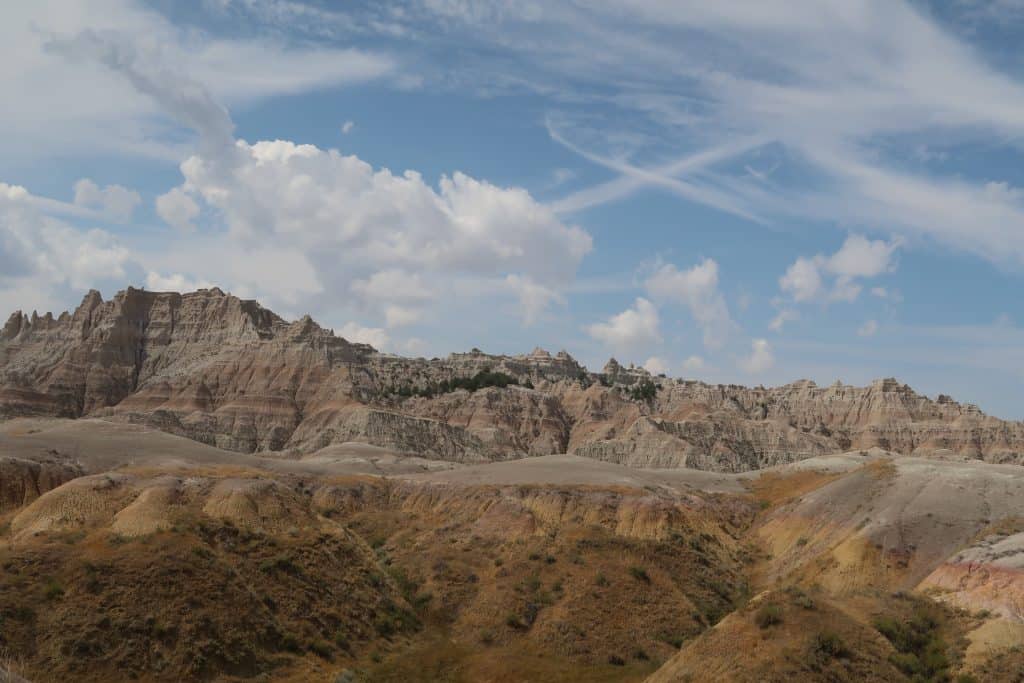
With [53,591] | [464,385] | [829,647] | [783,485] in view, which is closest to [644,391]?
[464,385]

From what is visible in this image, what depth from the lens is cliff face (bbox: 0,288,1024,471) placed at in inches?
5167

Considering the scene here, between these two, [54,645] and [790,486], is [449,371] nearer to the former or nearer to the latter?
[790,486]

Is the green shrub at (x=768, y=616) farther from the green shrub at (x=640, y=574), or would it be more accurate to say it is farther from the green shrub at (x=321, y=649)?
the green shrub at (x=321, y=649)

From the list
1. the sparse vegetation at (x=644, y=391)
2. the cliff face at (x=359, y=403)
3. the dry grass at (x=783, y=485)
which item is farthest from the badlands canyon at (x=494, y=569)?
the sparse vegetation at (x=644, y=391)

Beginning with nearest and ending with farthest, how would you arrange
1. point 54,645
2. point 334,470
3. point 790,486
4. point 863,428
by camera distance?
point 54,645 → point 790,486 → point 334,470 → point 863,428

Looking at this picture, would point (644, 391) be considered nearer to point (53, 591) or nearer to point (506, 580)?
point (506, 580)

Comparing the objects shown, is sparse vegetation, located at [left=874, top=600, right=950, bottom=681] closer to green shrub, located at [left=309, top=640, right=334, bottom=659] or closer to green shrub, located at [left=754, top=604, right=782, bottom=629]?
green shrub, located at [left=754, top=604, right=782, bottom=629]

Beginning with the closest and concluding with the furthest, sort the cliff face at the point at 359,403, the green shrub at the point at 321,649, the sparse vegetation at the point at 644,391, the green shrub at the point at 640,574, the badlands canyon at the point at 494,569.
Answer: the badlands canyon at the point at 494,569, the green shrub at the point at 321,649, the green shrub at the point at 640,574, the cliff face at the point at 359,403, the sparse vegetation at the point at 644,391

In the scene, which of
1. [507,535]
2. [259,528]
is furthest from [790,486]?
[259,528]

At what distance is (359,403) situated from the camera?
136 metres

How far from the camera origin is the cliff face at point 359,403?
13125 centimetres

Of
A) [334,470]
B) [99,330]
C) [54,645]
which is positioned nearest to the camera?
[54,645]

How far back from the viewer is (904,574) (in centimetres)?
4450

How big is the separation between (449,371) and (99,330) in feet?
200
